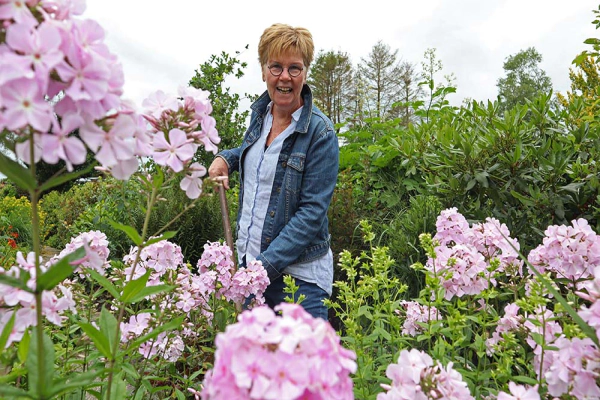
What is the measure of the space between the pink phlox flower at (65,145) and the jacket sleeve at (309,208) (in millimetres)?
1933

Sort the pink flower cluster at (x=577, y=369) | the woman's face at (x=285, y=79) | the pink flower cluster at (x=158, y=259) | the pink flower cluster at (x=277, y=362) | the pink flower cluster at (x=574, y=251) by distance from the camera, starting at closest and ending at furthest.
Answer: the pink flower cluster at (x=277, y=362), the pink flower cluster at (x=577, y=369), the pink flower cluster at (x=574, y=251), the pink flower cluster at (x=158, y=259), the woman's face at (x=285, y=79)

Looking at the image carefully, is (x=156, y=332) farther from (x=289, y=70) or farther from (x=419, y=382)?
(x=289, y=70)

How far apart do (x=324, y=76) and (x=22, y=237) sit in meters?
18.8

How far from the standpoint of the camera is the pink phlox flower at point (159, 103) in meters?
1.31

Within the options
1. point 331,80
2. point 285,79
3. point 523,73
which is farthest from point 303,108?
point 523,73

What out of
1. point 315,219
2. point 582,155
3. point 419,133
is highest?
point 419,133

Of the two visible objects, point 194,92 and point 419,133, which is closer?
point 194,92

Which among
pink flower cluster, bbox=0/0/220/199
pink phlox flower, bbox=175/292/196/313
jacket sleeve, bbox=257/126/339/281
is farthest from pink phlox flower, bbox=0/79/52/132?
jacket sleeve, bbox=257/126/339/281

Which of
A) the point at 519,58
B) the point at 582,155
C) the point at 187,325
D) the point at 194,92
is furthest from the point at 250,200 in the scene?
the point at 519,58

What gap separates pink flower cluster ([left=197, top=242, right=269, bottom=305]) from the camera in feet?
7.56

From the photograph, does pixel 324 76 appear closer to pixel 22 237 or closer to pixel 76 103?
pixel 22 237

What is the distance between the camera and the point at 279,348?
70 cm

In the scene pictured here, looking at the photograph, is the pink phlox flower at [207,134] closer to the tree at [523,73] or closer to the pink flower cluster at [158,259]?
the pink flower cluster at [158,259]

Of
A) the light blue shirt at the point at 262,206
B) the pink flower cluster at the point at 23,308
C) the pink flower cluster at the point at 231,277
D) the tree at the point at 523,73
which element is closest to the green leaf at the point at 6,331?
the pink flower cluster at the point at 23,308
